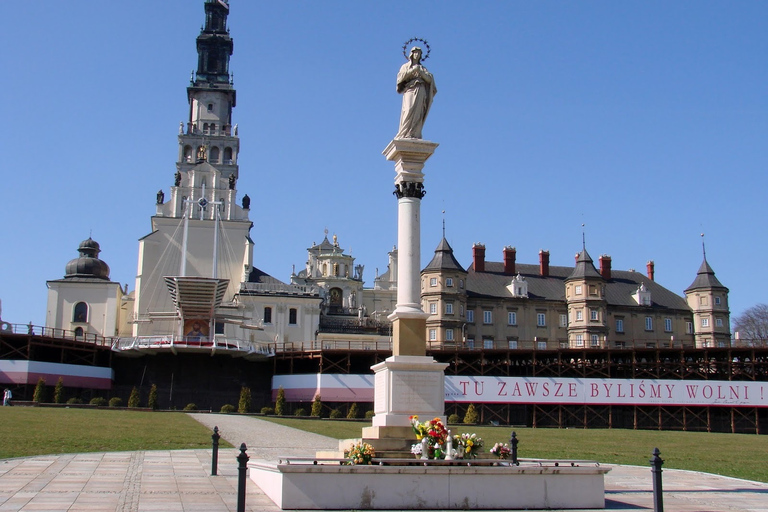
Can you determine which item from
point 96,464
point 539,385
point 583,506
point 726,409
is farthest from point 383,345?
point 583,506

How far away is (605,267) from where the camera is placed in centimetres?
9112

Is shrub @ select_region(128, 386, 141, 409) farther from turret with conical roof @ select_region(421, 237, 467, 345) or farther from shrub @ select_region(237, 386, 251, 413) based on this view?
turret with conical roof @ select_region(421, 237, 467, 345)

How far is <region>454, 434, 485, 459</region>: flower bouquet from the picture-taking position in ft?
A: 56.1

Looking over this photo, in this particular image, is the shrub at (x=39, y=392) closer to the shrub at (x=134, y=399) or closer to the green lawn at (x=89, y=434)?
the shrub at (x=134, y=399)

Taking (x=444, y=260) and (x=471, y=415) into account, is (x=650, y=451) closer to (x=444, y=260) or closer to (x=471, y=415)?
(x=471, y=415)

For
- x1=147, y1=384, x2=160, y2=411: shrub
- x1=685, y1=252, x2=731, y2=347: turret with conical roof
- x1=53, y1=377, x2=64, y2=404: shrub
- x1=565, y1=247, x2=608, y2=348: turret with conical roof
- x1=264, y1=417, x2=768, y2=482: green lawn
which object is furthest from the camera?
x1=685, y1=252, x2=731, y2=347: turret with conical roof

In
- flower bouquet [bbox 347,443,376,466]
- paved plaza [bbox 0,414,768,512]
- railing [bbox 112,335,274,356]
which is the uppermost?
railing [bbox 112,335,274,356]

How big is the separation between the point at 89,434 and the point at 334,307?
68.0m

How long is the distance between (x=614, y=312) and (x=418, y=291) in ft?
230

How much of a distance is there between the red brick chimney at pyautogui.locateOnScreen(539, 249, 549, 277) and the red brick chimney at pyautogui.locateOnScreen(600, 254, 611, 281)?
593 cm

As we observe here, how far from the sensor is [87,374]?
6034 centimetres

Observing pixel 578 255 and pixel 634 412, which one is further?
pixel 578 255

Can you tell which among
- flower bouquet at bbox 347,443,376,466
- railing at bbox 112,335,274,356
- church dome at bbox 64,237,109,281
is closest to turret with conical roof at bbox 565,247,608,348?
railing at bbox 112,335,274,356

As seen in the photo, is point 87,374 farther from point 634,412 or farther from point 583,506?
point 583,506
